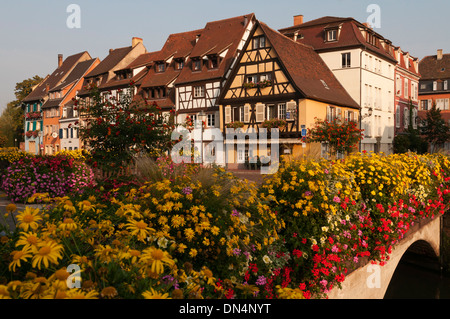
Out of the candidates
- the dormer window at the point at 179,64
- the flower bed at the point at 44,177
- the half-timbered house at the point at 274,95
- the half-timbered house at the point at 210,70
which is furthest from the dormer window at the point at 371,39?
the flower bed at the point at 44,177

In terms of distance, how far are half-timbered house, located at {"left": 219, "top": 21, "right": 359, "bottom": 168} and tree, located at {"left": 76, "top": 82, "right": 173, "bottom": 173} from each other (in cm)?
1826

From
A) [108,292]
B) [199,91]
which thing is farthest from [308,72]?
Answer: [108,292]

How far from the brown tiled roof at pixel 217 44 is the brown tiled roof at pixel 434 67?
35181 millimetres

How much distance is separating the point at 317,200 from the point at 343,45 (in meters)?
30.0

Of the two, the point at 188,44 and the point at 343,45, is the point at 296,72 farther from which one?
the point at 188,44

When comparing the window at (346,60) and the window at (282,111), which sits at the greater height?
the window at (346,60)

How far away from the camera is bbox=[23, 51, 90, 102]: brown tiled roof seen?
2248 inches

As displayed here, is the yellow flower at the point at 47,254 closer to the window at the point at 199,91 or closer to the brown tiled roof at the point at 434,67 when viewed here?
the window at the point at 199,91

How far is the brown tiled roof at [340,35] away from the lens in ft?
110

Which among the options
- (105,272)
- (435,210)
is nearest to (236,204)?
(105,272)

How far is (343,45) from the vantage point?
110 feet

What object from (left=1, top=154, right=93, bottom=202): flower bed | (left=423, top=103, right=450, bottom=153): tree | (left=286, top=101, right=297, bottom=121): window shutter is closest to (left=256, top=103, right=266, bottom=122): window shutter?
(left=286, top=101, right=297, bottom=121): window shutter

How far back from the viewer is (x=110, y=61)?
47.0 m

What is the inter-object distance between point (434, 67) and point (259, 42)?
132 feet
